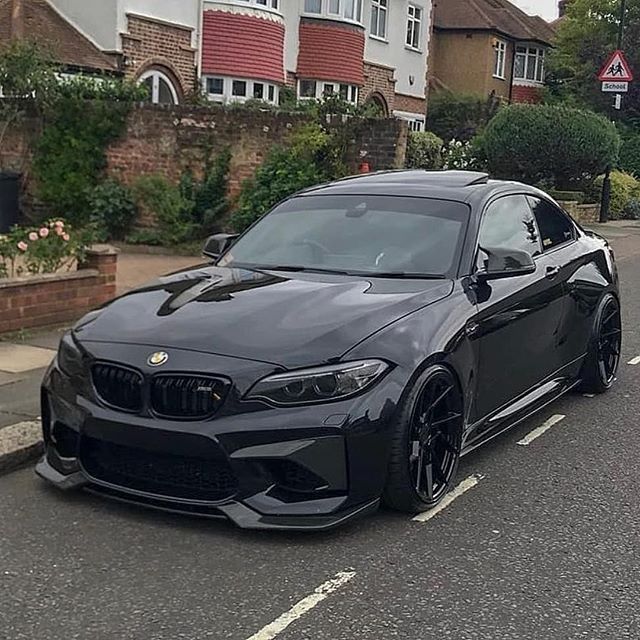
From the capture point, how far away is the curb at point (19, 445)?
16.9ft

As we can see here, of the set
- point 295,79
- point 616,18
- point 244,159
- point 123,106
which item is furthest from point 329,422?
point 616,18

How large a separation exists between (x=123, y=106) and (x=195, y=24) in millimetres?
7968

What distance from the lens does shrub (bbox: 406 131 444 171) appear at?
54.3 feet

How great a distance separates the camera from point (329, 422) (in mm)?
4125

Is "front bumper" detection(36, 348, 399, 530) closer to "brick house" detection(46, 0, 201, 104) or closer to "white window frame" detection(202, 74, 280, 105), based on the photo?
"brick house" detection(46, 0, 201, 104)

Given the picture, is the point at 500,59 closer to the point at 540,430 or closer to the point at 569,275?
the point at 569,275

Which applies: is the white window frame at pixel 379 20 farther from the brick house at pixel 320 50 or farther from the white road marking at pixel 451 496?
the white road marking at pixel 451 496

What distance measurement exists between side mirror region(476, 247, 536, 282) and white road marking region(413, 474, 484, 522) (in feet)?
3.52

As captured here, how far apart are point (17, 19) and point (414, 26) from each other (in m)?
16.7

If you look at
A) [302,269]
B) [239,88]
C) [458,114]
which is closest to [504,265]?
[302,269]

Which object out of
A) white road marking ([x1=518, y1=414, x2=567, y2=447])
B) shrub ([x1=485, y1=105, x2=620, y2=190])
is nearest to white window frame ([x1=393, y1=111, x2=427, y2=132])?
shrub ([x1=485, y1=105, x2=620, y2=190])

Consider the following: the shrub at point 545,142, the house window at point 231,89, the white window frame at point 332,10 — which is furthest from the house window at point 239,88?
the shrub at point 545,142

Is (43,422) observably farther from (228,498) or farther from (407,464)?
(407,464)

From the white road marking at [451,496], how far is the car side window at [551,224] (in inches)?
73.9
